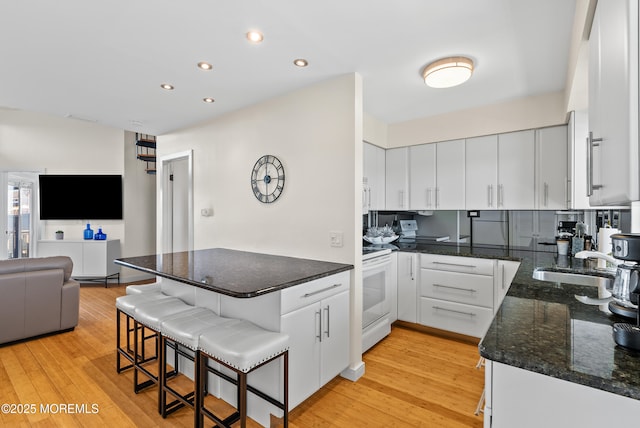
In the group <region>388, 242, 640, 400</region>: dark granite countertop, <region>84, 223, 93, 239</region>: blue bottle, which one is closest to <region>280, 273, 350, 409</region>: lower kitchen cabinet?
<region>388, 242, 640, 400</region>: dark granite countertop

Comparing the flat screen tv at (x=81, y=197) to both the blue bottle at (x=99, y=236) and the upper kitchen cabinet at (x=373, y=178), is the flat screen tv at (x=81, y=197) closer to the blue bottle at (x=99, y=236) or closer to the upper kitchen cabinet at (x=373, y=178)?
the blue bottle at (x=99, y=236)

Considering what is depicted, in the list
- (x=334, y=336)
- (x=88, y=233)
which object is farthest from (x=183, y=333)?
(x=88, y=233)

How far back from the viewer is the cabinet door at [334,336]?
2.12m

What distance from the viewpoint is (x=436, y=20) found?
178cm

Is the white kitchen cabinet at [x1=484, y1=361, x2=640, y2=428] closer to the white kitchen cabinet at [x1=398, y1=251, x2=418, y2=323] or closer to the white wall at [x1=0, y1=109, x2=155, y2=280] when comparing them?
the white kitchen cabinet at [x1=398, y1=251, x2=418, y2=323]

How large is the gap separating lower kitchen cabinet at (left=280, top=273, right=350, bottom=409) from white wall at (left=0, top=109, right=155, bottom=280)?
5.02 m

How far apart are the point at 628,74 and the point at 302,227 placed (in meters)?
2.20

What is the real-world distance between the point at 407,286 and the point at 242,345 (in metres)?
2.20

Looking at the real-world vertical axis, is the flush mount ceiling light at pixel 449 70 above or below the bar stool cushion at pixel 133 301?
above

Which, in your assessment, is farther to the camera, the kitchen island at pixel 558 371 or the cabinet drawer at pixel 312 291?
the cabinet drawer at pixel 312 291

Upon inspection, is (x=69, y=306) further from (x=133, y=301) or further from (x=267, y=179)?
(x=267, y=179)

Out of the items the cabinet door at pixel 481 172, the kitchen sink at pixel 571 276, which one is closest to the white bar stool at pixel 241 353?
the kitchen sink at pixel 571 276

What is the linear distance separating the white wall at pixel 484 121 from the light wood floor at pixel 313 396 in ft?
7.27

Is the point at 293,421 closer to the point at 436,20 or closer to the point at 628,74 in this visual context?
the point at 628,74
